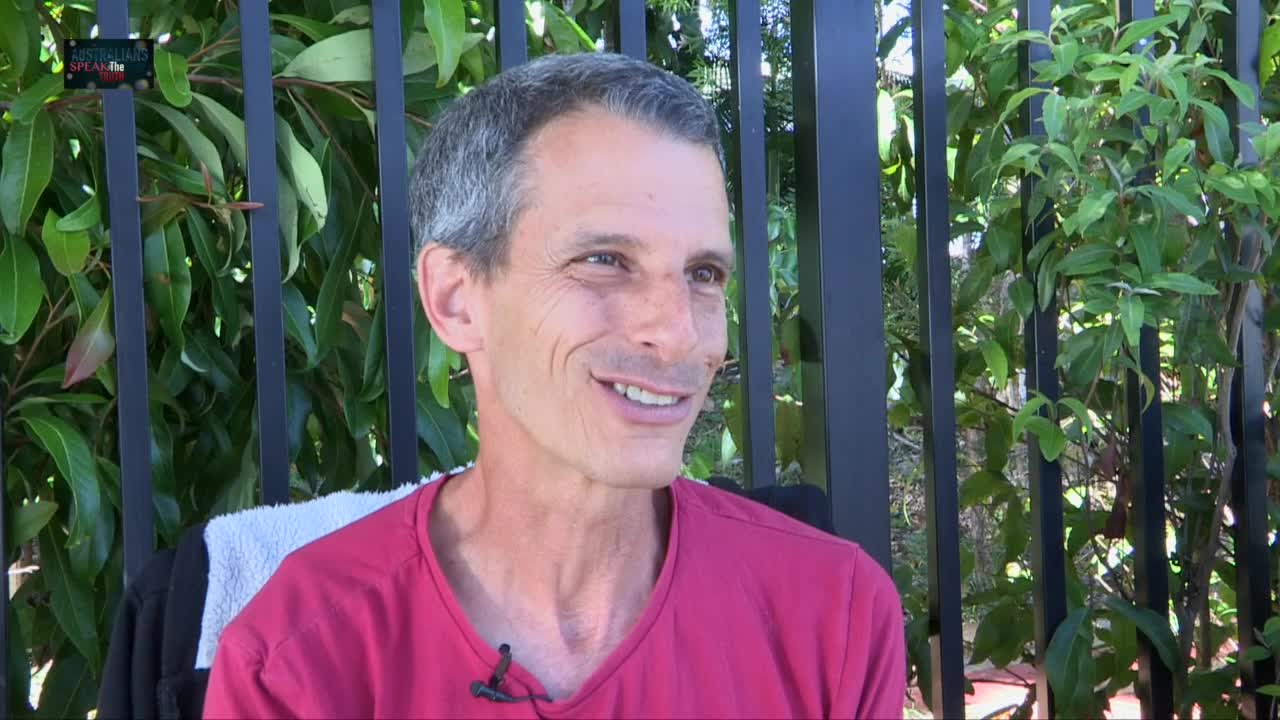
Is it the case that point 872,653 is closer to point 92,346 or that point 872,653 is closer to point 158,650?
point 158,650

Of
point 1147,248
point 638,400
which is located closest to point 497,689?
point 638,400

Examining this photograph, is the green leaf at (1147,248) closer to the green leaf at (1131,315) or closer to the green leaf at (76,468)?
the green leaf at (1131,315)

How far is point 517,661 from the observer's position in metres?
1.44

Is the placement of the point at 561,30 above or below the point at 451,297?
above

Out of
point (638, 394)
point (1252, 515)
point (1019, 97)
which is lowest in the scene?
point (1252, 515)

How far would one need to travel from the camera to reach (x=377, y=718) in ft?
4.36

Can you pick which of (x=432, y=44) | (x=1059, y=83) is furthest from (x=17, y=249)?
(x=1059, y=83)

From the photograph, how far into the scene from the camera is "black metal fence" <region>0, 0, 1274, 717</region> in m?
1.68

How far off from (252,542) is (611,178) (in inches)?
21.1

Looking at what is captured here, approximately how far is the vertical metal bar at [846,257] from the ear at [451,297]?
0.63 m

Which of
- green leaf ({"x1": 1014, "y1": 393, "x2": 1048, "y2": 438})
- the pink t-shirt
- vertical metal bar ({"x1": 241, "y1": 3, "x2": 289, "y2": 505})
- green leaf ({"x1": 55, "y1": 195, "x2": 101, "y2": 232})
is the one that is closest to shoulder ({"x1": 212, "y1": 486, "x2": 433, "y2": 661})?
the pink t-shirt

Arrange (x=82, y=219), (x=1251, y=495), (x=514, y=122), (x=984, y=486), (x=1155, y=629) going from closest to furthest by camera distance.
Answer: (x=514, y=122) → (x=82, y=219) → (x=1155, y=629) → (x=1251, y=495) → (x=984, y=486)

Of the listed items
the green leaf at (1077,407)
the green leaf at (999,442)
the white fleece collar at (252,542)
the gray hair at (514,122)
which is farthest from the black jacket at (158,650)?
the green leaf at (999,442)

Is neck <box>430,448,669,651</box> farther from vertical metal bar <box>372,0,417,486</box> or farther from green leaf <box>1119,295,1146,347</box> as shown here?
green leaf <box>1119,295,1146,347</box>
